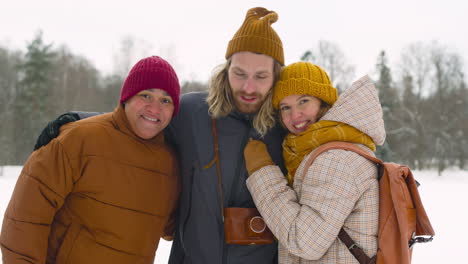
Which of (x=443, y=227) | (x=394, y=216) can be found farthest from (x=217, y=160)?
(x=443, y=227)

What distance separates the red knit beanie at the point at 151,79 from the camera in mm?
2135

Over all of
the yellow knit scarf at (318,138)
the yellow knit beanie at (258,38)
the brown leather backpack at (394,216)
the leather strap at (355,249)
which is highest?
the yellow knit beanie at (258,38)

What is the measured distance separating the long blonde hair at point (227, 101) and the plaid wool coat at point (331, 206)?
47 cm

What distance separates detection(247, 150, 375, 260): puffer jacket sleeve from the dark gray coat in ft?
1.25

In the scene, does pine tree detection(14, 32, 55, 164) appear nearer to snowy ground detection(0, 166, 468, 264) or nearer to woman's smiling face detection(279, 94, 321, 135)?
snowy ground detection(0, 166, 468, 264)

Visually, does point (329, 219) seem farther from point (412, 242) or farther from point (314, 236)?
point (412, 242)

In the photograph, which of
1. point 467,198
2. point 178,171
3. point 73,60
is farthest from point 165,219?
point 73,60

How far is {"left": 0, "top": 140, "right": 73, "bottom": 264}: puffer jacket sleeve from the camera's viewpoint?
69.7 inches

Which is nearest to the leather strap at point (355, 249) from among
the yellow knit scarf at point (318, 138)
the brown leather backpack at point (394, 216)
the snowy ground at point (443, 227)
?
the brown leather backpack at point (394, 216)

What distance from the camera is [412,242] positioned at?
1.83 m

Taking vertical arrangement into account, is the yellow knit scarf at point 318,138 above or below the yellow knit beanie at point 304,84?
below

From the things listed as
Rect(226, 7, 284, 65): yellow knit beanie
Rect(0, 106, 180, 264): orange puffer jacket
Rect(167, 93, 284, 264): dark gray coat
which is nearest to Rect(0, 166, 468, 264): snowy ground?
Rect(167, 93, 284, 264): dark gray coat

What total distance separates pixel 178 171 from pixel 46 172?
2.63 ft

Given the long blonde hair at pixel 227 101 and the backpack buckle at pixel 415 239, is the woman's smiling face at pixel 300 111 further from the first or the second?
the backpack buckle at pixel 415 239
